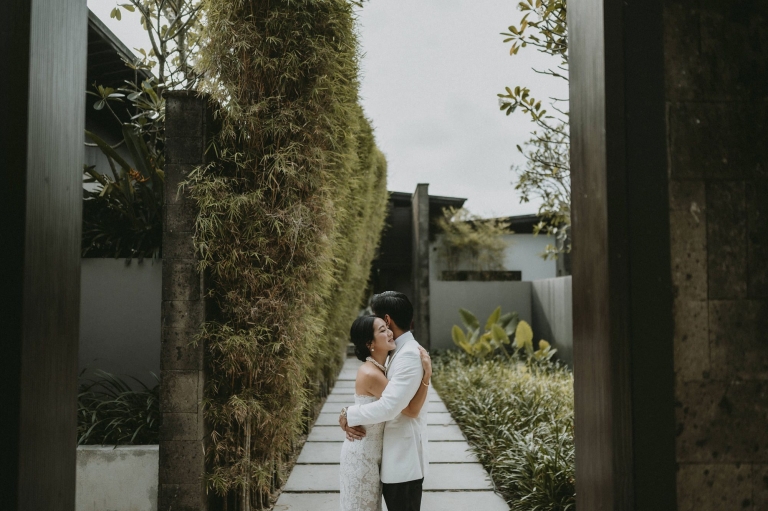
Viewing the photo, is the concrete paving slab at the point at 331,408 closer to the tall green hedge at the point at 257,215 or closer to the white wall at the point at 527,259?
the tall green hedge at the point at 257,215

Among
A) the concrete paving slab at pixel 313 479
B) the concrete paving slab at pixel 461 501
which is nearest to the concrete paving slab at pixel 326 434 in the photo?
the concrete paving slab at pixel 313 479

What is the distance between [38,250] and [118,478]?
2639 mm

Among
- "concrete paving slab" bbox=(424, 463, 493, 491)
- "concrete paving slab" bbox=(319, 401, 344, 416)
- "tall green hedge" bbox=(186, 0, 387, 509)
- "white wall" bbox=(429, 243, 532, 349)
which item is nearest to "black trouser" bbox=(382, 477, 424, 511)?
"tall green hedge" bbox=(186, 0, 387, 509)

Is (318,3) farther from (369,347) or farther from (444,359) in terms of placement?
(444,359)

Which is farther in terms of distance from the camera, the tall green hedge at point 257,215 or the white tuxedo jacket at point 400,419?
the tall green hedge at point 257,215

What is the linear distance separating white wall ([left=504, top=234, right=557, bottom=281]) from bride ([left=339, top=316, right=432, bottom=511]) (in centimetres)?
1344

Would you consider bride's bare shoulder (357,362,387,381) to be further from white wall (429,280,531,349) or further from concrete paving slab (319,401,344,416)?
white wall (429,280,531,349)

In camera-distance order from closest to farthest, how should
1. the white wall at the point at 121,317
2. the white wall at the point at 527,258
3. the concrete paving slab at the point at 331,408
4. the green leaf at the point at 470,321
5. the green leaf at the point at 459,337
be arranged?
the white wall at the point at 121,317 < the concrete paving slab at the point at 331,408 < the green leaf at the point at 459,337 < the green leaf at the point at 470,321 < the white wall at the point at 527,258

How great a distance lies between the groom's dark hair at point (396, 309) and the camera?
2.62 meters

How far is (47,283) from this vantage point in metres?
1.40

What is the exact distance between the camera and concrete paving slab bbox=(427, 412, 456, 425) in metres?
6.02

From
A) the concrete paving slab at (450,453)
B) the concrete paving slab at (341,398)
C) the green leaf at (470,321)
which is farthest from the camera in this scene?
the green leaf at (470,321)

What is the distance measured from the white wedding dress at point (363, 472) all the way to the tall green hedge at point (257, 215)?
3.37 feet

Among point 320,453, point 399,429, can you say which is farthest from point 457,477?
point 399,429
